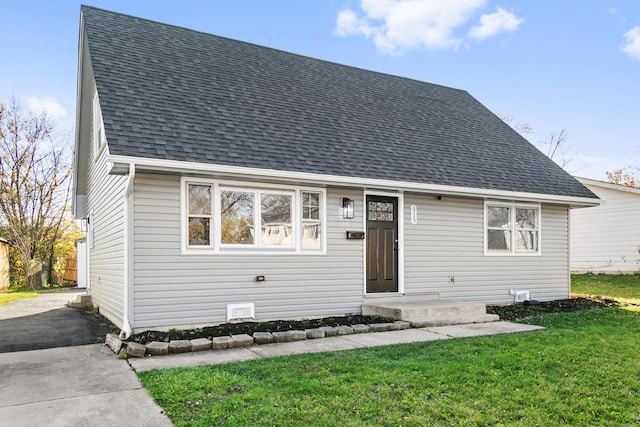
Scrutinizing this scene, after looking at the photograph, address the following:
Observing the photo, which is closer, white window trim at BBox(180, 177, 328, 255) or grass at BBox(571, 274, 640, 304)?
white window trim at BBox(180, 177, 328, 255)

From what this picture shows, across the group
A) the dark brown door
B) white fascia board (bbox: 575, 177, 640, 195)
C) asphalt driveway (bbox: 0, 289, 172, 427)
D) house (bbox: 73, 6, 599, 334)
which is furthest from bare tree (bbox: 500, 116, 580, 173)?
asphalt driveway (bbox: 0, 289, 172, 427)

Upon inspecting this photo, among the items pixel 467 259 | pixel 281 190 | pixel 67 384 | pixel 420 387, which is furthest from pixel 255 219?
pixel 467 259

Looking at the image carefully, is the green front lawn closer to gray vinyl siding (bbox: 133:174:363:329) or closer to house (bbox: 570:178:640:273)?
gray vinyl siding (bbox: 133:174:363:329)

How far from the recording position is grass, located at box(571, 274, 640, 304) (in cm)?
1199

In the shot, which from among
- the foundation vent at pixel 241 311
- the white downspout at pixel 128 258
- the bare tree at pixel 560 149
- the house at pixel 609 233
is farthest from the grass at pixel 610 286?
the bare tree at pixel 560 149

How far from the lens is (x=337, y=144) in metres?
8.73

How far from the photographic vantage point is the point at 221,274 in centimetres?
721

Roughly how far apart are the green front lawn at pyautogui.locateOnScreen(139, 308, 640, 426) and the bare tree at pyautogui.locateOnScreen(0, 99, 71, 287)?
19.7 m

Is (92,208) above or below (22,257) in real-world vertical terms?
above

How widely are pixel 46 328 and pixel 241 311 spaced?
350cm

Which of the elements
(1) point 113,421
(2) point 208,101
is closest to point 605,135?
(2) point 208,101

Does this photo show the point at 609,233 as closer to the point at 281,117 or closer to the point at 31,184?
the point at 281,117

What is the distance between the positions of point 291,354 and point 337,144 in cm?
437

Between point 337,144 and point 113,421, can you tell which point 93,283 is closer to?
point 337,144
